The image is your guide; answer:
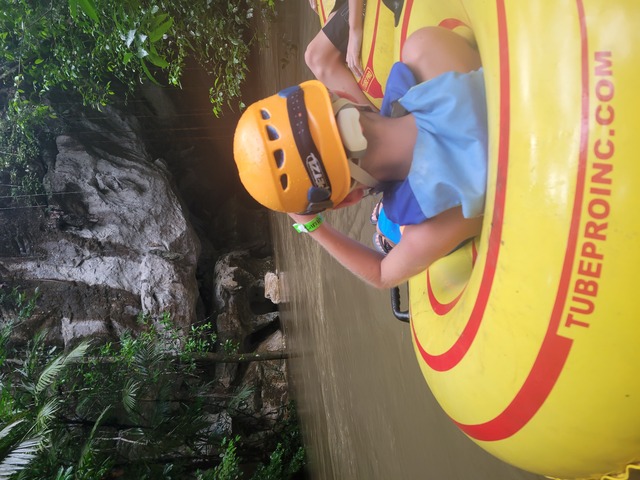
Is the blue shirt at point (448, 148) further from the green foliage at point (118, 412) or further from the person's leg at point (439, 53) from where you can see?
the green foliage at point (118, 412)

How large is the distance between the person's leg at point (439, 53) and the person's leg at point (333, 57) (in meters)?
0.84

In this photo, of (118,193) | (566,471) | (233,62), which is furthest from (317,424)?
(566,471)

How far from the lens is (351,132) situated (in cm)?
102

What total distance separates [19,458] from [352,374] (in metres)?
1.83

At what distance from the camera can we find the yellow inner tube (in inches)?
27.0

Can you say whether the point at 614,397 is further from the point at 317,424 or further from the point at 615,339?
the point at 317,424

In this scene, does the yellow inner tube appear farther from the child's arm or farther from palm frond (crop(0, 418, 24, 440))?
palm frond (crop(0, 418, 24, 440))

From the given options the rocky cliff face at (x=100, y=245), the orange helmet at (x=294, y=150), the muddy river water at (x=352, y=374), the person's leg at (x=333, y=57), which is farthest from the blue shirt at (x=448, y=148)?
the rocky cliff face at (x=100, y=245)

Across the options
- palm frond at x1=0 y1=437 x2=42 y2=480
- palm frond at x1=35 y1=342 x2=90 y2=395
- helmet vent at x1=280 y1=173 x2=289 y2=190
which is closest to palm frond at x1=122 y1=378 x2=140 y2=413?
palm frond at x1=35 y1=342 x2=90 y2=395

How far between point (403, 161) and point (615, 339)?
1.68ft

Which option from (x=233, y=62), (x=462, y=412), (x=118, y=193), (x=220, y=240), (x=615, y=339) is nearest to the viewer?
(x=615, y=339)

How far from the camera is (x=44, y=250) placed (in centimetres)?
524

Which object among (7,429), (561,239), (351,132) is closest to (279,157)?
(351,132)

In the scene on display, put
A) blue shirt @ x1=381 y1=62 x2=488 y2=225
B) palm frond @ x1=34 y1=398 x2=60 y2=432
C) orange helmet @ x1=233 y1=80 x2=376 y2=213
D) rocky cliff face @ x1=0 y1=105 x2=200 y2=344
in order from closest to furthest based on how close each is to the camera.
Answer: blue shirt @ x1=381 y1=62 x2=488 y2=225 < orange helmet @ x1=233 y1=80 x2=376 y2=213 < palm frond @ x1=34 y1=398 x2=60 y2=432 < rocky cliff face @ x1=0 y1=105 x2=200 y2=344
